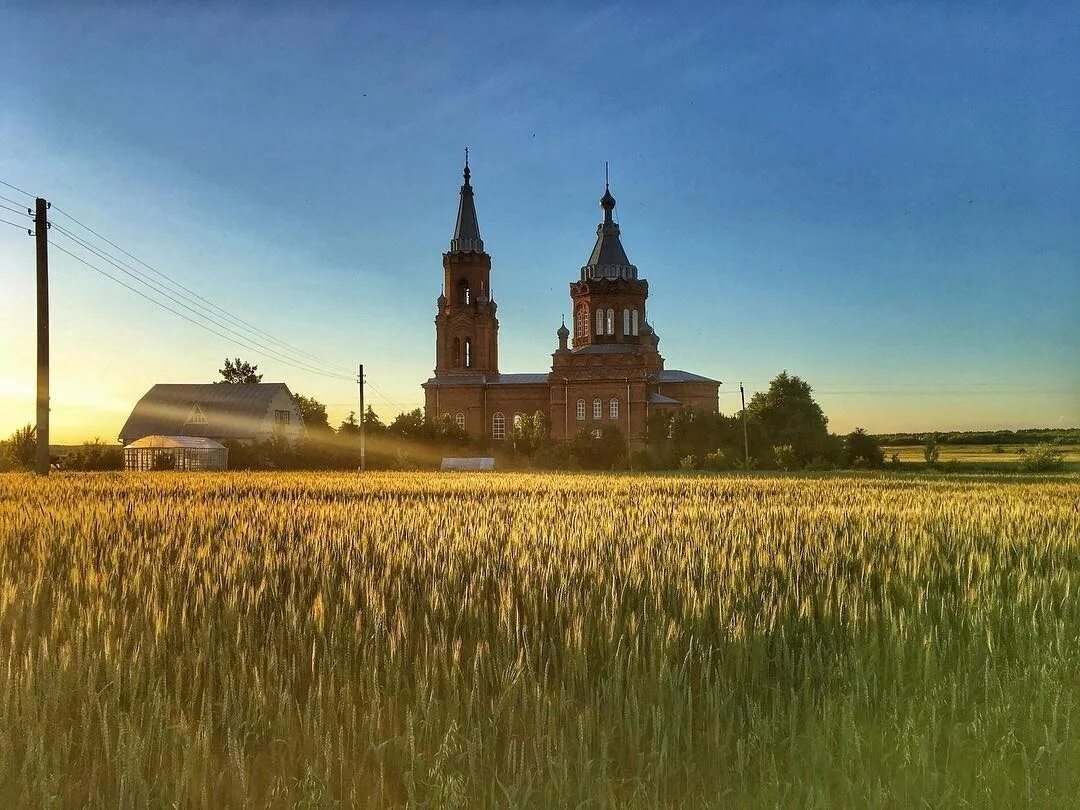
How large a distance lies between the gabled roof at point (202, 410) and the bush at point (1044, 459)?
48617 millimetres

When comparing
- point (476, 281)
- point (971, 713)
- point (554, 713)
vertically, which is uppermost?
point (476, 281)

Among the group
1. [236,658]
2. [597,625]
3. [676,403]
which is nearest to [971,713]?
[597,625]

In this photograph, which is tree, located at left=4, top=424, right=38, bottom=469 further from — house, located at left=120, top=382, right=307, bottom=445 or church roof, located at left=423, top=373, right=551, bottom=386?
church roof, located at left=423, top=373, right=551, bottom=386

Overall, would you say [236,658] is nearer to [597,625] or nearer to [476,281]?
[597,625]

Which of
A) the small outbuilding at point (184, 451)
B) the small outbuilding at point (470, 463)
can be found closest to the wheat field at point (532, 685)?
the small outbuilding at point (470, 463)

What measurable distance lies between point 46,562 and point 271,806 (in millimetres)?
4914

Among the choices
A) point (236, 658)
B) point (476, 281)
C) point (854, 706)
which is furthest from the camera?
point (476, 281)

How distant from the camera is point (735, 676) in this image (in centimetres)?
340

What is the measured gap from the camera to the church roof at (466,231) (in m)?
76.7

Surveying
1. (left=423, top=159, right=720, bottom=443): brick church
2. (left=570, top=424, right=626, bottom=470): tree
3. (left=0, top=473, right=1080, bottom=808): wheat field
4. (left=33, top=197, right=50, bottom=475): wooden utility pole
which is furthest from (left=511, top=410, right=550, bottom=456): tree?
(left=0, top=473, right=1080, bottom=808): wheat field

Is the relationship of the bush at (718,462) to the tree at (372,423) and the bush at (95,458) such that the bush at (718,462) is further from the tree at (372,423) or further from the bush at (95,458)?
the bush at (95,458)

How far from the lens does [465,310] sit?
248 ft

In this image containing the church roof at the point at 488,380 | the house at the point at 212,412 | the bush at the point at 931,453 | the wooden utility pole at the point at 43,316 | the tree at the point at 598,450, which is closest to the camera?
the wooden utility pole at the point at 43,316

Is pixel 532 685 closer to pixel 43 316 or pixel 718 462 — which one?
pixel 43 316
